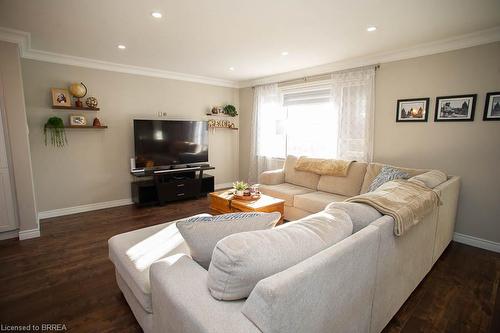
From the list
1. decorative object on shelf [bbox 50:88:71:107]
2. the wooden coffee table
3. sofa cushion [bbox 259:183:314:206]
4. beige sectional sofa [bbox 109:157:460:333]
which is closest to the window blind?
sofa cushion [bbox 259:183:314:206]

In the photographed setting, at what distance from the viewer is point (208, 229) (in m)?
1.31

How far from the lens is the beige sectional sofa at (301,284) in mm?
893

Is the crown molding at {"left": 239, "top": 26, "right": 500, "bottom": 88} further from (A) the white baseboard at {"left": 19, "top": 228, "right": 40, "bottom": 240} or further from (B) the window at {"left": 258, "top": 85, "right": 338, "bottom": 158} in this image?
(A) the white baseboard at {"left": 19, "top": 228, "right": 40, "bottom": 240}

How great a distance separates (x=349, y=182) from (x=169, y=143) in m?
3.22

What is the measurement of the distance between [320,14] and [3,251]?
13.9ft

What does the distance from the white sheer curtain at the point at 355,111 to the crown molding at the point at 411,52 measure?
131 millimetres

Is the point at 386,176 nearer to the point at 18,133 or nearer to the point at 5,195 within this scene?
the point at 18,133

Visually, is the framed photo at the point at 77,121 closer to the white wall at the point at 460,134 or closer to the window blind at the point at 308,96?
the window blind at the point at 308,96

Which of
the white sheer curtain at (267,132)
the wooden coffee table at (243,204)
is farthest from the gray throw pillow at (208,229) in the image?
the white sheer curtain at (267,132)

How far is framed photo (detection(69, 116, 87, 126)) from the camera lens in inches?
155

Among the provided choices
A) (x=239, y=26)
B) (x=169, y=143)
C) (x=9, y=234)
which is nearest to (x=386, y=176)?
(x=239, y=26)

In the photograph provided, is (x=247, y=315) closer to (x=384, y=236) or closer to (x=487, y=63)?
(x=384, y=236)

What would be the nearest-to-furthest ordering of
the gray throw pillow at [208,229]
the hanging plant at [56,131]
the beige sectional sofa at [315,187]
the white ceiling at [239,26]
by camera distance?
the gray throw pillow at [208,229] → the white ceiling at [239,26] → the beige sectional sofa at [315,187] → the hanging plant at [56,131]

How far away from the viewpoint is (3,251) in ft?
9.41
